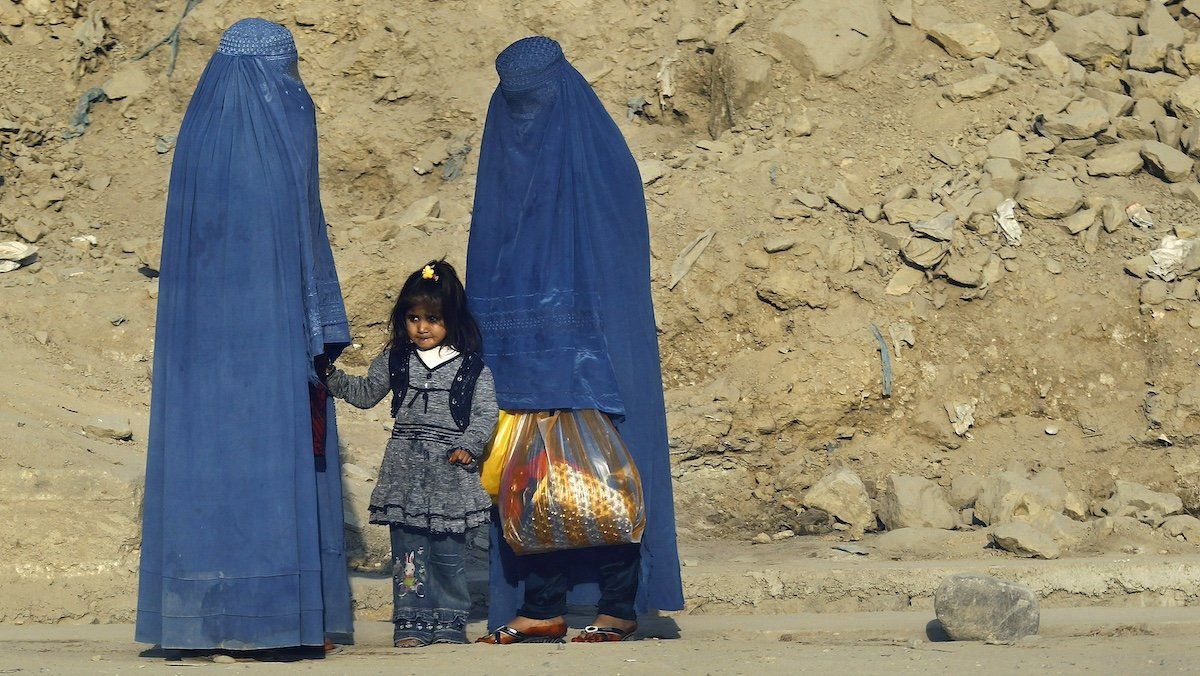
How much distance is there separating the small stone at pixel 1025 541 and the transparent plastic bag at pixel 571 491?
2.52 metres

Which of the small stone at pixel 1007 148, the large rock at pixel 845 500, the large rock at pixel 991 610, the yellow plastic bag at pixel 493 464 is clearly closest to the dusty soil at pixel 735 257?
the small stone at pixel 1007 148

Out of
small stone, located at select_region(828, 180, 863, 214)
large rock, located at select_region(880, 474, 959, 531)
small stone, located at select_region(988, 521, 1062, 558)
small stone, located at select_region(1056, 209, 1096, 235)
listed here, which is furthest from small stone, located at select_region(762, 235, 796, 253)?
small stone, located at select_region(988, 521, 1062, 558)

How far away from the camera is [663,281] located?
A: 9414mm

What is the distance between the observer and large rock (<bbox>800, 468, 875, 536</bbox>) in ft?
26.4

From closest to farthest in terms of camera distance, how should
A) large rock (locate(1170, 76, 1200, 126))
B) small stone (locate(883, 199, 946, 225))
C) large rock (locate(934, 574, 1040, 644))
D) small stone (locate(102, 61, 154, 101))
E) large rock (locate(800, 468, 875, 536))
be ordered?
large rock (locate(934, 574, 1040, 644)) < large rock (locate(800, 468, 875, 536)) < small stone (locate(883, 199, 946, 225)) < large rock (locate(1170, 76, 1200, 126)) < small stone (locate(102, 61, 154, 101))

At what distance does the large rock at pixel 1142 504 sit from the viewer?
7.76 metres

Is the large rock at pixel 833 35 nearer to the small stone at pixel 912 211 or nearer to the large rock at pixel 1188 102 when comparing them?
the small stone at pixel 912 211

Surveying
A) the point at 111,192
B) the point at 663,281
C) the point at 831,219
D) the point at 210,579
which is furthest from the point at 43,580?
the point at 111,192

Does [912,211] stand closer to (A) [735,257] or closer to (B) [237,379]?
(A) [735,257]

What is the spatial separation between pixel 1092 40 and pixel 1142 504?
3.64 metres

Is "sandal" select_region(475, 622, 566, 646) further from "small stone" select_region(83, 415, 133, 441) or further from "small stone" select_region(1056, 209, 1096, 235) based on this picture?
"small stone" select_region(1056, 209, 1096, 235)

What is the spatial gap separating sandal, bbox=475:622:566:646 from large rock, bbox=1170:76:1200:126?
6132mm

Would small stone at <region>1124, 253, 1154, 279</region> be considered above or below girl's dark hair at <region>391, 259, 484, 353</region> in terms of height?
above

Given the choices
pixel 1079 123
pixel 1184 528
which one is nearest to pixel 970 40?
pixel 1079 123
